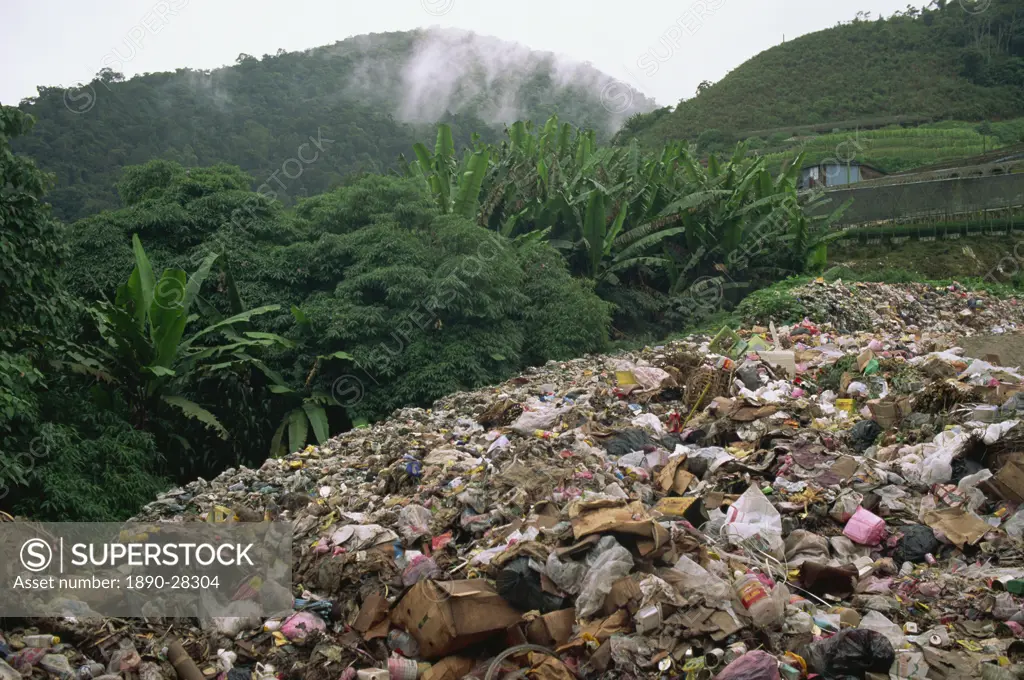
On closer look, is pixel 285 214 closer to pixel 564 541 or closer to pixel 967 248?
pixel 564 541

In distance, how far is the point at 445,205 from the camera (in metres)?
11.4

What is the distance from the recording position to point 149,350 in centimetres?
713

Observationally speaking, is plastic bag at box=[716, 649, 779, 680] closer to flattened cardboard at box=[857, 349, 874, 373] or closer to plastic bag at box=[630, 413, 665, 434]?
plastic bag at box=[630, 413, 665, 434]

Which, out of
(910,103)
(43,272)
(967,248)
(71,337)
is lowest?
(967,248)

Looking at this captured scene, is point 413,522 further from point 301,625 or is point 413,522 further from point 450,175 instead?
point 450,175

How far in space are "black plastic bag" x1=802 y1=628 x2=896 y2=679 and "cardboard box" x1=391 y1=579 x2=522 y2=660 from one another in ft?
3.88

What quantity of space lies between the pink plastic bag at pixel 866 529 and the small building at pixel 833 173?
2525cm

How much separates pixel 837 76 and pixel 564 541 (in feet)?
140

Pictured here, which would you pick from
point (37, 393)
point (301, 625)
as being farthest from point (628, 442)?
point (37, 393)

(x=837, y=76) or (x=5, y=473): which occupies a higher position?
(x=837, y=76)

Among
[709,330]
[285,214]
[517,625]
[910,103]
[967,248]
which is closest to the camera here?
[517,625]

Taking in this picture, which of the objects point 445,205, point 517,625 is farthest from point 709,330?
point 517,625

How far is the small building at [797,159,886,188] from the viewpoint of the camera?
1075 inches

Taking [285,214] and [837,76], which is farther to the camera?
[837,76]
